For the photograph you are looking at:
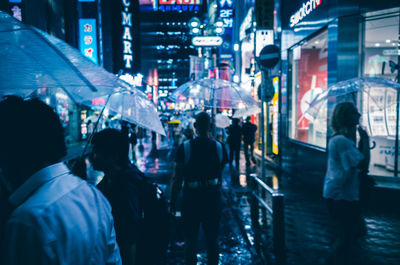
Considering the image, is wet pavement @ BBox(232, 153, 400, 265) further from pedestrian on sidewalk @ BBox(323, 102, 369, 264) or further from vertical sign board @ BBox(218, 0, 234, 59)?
vertical sign board @ BBox(218, 0, 234, 59)

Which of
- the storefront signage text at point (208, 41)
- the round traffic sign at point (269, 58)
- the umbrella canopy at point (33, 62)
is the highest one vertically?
the storefront signage text at point (208, 41)

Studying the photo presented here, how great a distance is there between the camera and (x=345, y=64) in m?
7.42

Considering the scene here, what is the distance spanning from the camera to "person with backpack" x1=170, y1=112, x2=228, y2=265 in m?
3.56

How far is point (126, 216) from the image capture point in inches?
84.4

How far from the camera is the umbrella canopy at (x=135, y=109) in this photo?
325cm

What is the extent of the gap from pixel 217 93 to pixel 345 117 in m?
3.25

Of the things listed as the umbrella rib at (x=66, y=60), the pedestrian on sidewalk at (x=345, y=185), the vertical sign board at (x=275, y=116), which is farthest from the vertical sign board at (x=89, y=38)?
the umbrella rib at (x=66, y=60)

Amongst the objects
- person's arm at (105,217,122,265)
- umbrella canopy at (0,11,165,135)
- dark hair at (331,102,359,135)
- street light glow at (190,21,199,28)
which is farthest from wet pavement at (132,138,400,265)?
street light glow at (190,21,199,28)

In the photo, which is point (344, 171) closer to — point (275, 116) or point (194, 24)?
point (275, 116)

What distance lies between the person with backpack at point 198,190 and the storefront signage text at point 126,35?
66.0ft

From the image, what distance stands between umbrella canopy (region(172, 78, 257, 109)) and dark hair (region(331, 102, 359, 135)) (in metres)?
2.52

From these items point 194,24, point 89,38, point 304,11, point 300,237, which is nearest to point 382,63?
point 304,11

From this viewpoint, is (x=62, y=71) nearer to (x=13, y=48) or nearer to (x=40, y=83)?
(x=40, y=83)

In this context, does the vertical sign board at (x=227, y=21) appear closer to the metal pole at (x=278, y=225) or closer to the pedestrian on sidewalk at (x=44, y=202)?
the metal pole at (x=278, y=225)
